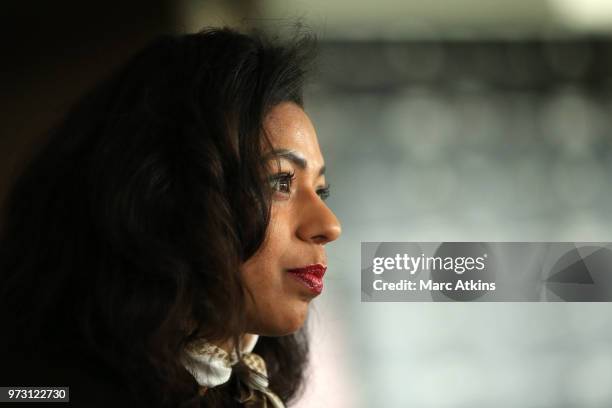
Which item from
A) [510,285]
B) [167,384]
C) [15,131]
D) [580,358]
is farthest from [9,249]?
[580,358]

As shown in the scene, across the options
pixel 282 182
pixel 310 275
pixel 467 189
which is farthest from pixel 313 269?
pixel 467 189

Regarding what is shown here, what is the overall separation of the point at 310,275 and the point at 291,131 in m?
0.18

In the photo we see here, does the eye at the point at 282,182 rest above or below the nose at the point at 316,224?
above

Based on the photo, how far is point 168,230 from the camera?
2.39 ft

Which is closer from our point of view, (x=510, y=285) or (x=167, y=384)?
(x=167, y=384)

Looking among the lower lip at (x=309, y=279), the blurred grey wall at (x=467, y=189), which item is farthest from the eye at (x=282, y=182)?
the blurred grey wall at (x=467, y=189)

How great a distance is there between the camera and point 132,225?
69 cm

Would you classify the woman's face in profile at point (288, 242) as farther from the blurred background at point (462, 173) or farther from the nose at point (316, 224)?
the blurred background at point (462, 173)

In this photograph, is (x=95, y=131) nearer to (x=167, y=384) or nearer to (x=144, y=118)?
(x=144, y=118)

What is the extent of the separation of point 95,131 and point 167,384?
0.32 meters

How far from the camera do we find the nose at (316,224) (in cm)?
79

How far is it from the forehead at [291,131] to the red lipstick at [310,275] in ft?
0.44

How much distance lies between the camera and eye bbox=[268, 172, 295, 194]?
0.80 meters

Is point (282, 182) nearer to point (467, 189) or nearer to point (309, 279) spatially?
point (309, 279)
